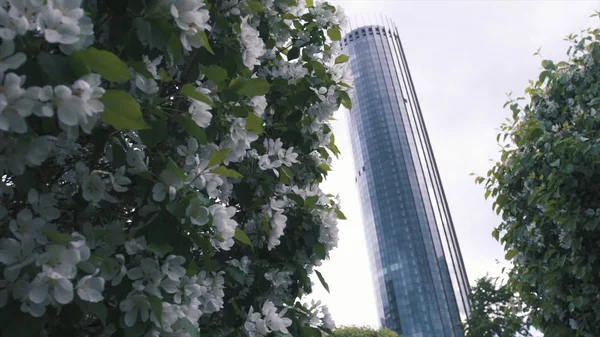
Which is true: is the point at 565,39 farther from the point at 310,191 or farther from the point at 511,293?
the point at 310,191

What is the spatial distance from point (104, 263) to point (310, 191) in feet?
4.91

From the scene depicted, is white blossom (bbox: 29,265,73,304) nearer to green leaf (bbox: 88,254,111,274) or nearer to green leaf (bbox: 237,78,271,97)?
green leaf (bbox: 88,254,111,274)

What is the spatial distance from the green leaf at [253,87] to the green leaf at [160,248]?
24.7 inches

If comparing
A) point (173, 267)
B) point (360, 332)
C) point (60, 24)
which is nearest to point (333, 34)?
point (173, 267)

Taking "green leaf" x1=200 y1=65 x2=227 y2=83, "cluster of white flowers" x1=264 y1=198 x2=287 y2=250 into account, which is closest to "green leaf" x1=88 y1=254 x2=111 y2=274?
"green leaf" x1=200 y1=65 x2=227 y2=83

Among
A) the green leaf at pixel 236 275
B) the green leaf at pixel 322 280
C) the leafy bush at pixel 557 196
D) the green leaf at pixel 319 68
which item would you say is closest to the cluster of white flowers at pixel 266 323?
the green leaf at pixel 236 275

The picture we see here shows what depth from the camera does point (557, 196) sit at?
12.5ft

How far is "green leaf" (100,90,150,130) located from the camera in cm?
111

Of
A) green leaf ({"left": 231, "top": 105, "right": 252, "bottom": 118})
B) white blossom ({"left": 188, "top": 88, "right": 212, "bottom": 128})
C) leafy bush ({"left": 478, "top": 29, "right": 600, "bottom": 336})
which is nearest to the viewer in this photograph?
white blossom ({"left": 188, "top": 88, "right": 212, "bottom": 128})

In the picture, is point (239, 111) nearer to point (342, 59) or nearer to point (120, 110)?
point (120, 110)

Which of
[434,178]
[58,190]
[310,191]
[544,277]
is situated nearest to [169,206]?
[58,190]

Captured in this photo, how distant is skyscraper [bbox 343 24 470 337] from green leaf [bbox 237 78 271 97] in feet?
249

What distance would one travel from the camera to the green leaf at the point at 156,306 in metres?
1.35

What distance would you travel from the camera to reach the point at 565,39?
436 cm
